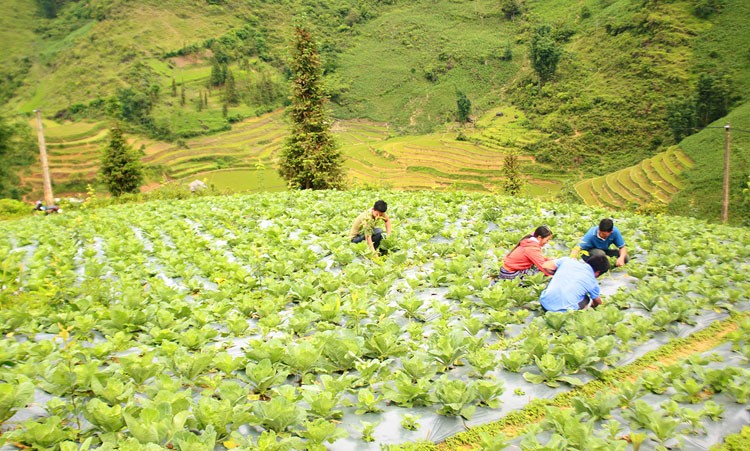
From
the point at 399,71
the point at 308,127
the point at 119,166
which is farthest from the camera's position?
the point at 399,71

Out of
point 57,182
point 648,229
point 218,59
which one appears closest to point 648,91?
point 648,229

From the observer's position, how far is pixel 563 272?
5781mm

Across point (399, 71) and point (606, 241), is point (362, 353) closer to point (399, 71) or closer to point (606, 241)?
point (606, 241)

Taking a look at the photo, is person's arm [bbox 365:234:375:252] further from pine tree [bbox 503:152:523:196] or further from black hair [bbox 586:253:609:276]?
pine tree [bbox 503:152:523:196]

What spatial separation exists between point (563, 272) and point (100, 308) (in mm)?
5811

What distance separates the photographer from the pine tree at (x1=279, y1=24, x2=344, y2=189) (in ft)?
82.4

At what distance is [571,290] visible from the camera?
219 inches

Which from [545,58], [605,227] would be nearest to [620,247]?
[605,227]

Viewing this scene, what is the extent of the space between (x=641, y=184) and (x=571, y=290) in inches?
1916

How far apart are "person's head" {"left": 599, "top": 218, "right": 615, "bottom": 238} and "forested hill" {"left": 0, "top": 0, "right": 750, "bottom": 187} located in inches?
1974

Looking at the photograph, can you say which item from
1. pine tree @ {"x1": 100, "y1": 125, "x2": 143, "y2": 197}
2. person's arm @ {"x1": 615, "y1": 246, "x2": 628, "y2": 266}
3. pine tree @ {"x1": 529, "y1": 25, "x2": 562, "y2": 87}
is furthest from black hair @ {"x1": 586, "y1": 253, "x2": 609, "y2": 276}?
pine tree @ {"x1": 529, "y1": 25, "x2": 562, "y2": 87}

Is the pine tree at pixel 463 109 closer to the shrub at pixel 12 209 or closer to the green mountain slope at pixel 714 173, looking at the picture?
the green mountain slope at pixel 714 173

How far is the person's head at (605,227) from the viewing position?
23.5 feet

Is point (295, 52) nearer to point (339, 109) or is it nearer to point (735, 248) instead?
point (735, 248)
